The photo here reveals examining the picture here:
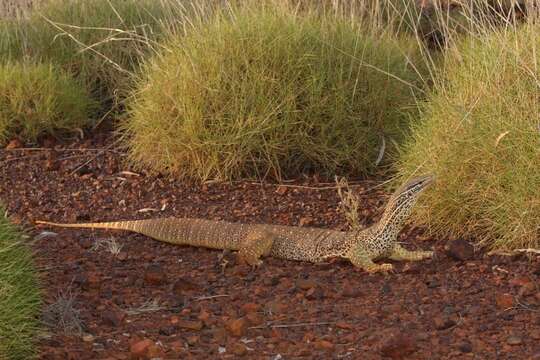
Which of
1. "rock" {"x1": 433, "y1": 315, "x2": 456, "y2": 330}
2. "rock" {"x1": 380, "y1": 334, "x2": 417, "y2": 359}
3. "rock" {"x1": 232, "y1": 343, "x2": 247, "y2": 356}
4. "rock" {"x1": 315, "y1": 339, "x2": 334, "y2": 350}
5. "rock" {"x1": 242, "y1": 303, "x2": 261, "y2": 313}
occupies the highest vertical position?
"rock" {"x1": 380, "y1": 334, "x2": 417, "y2": 359}

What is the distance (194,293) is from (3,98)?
4.18 m

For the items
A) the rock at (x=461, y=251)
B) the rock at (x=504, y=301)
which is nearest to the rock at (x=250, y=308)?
the rock at (x=504, y=301)

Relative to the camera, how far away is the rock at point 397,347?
4.05 metres

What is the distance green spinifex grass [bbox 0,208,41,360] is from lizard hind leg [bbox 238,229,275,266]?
5.17ft

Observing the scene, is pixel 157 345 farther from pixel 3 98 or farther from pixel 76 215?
pixel 3 98

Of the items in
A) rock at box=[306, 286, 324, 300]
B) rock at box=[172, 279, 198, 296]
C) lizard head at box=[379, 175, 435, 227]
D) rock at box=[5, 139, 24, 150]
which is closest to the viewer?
rock at box=[306, 286, 324, 300]

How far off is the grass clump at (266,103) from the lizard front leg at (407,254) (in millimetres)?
1728

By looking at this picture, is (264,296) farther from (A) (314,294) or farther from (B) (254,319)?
(B) (254,319)

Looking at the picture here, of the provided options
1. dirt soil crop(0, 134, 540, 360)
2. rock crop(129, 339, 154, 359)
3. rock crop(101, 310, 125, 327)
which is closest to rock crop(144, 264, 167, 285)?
dirt soil crop(0, 134, 540, 360)

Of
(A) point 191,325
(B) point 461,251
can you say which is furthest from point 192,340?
(B) point 461,251

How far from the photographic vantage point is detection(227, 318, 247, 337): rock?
172 inches

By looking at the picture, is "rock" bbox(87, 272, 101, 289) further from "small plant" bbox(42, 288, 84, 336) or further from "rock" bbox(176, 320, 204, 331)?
"rock" bbox(176, 320, 204, 331)

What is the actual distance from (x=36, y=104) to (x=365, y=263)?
4120 millimetres

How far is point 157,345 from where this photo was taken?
4.19 meters
